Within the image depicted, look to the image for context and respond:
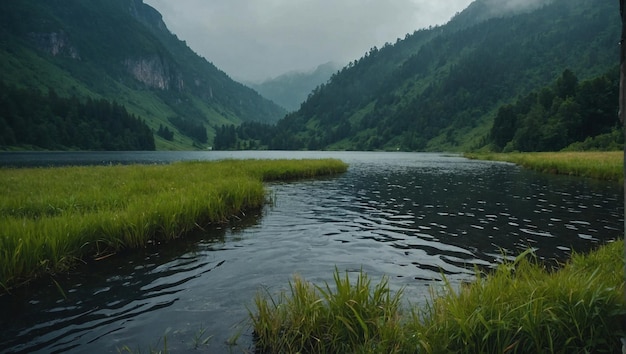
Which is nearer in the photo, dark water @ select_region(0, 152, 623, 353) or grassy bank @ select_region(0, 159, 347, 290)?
dark water @ select_region(0, 152, 623, 353)

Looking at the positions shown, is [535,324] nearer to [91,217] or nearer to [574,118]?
[91,217]

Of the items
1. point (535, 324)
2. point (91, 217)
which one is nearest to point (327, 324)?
point (535, 324)

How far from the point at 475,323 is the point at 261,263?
796cm

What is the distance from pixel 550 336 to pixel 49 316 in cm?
991

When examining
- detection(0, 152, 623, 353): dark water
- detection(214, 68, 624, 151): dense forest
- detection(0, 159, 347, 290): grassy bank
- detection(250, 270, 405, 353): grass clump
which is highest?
detection(214, 68, 624, 151): dense forest

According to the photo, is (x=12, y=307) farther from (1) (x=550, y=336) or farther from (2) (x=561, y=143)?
(2) (x=561, y=143)

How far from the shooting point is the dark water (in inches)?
288

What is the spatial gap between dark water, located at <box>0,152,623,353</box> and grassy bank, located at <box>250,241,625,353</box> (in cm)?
118

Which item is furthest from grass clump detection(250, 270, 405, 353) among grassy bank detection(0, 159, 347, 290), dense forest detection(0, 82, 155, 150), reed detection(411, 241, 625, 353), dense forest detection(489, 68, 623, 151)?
dense forest detection(0, 82, 155, 150)

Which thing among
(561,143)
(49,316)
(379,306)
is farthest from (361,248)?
(561,143)

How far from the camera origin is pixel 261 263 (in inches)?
473

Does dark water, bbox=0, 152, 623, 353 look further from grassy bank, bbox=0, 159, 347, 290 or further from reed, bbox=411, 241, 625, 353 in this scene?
reed, bbox=411, 241, 625, 353

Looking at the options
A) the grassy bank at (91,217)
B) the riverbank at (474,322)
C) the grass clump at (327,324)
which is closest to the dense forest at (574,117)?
the grassy bank at (91,217)

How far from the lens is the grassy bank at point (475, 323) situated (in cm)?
522
